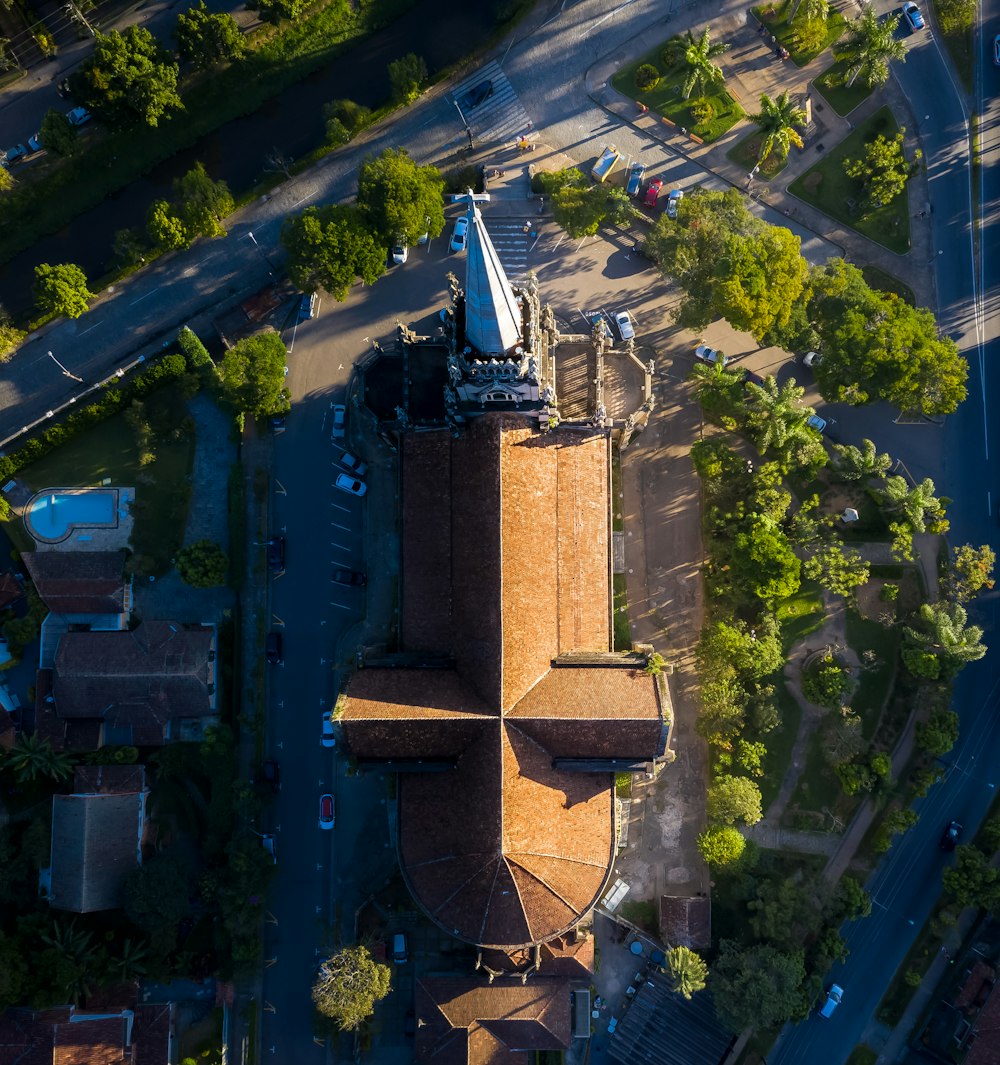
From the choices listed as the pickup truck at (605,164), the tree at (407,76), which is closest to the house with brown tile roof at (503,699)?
the pickup truck at (605,164)

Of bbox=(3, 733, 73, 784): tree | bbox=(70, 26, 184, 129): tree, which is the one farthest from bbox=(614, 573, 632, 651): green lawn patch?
bbox=(70, 26, 184, 129): tree

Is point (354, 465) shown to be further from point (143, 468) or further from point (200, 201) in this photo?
point (200, 201)

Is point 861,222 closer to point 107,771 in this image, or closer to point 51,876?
point 107,771

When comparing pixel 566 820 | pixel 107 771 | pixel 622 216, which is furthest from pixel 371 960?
pixel 622 216

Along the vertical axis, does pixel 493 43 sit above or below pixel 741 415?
above

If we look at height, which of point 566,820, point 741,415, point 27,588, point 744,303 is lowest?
point 566,820

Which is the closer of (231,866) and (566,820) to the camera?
(566,820)
